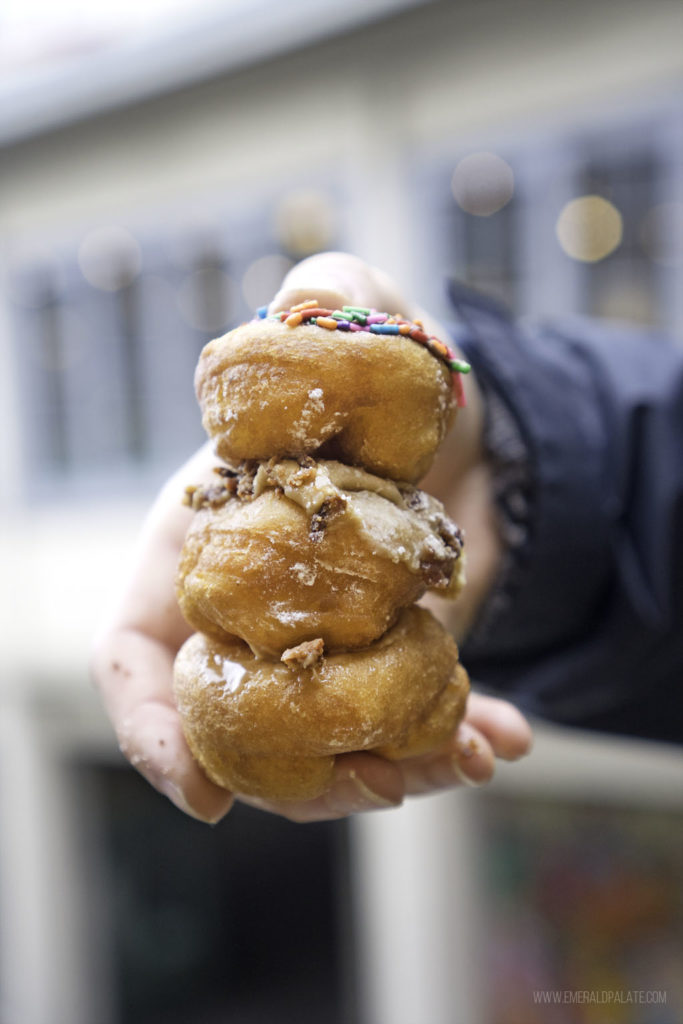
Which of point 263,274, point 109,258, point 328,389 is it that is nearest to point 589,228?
point 263,274

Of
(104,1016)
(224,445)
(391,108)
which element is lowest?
(104,1016)

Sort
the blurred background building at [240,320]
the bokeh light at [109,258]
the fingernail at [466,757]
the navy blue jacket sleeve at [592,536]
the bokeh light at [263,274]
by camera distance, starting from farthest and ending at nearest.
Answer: the bokeh light at [109,258], the bokeh light at [263,274], the blurred background building at [240,320], the navy blue jacket sleeve at [592,536], the fingernail at [466,757]

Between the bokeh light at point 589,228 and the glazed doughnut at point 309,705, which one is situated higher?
the bokeh light at point 589,228

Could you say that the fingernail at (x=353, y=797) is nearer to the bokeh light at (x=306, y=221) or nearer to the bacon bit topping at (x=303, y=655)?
the bacon bit topping at (x=303, y=655)

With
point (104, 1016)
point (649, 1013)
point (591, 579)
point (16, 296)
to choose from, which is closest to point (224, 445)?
point (591, 579)

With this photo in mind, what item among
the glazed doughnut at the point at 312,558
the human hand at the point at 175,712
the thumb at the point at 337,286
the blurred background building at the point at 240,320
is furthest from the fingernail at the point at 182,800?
the blurred background building at the point at 240,320

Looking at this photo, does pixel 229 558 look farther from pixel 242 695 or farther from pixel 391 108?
pixel 391 108
